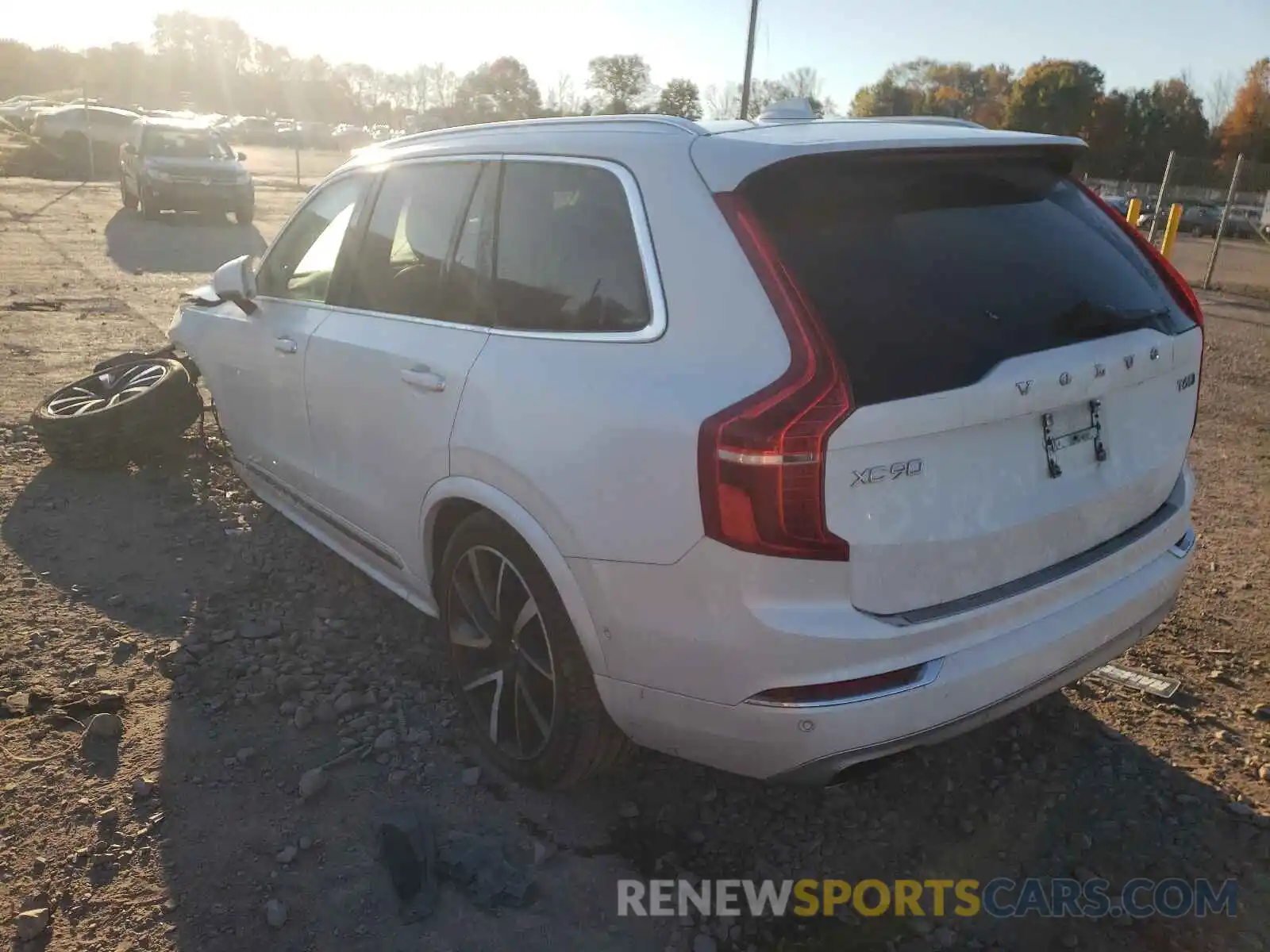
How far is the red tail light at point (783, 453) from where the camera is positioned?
6.91 feet

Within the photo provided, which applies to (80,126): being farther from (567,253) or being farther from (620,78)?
(567,253)

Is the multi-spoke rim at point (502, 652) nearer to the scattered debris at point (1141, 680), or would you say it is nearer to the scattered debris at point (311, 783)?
the scattered debris at point (311, 783)

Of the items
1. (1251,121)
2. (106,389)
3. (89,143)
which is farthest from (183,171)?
(1251,121)

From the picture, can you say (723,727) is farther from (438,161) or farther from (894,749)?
(438,161)

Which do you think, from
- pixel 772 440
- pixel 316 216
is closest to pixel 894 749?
pixel 772 440

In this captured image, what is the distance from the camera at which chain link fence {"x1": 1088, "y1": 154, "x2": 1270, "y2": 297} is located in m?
19.0

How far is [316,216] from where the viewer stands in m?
4.20

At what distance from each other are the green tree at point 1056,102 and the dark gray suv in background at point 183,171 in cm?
4753

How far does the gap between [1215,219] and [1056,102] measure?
813 inches

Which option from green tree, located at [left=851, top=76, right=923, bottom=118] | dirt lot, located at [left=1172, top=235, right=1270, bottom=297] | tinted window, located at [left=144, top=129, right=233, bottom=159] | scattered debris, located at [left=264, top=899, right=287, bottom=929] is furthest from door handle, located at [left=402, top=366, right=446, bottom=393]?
green tree, located at [left=851, top=76, right=923, bottom=118]


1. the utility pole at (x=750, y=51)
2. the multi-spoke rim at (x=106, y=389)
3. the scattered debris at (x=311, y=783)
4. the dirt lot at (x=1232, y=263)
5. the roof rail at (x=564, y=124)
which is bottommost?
the dirt lot at (x=1232, y=263)

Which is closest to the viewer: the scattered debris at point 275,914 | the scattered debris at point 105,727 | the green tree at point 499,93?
the scattered debris at point 275,914

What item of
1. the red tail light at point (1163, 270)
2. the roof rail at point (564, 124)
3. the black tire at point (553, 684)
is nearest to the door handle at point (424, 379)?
the black tire at point (553, 684)

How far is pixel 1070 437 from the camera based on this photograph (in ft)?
8.08
